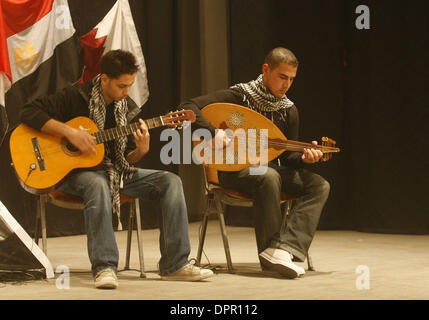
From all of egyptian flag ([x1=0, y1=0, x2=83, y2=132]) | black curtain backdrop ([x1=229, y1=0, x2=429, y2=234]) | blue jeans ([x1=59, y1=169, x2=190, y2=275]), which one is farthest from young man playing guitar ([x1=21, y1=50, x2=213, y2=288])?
black curtain backdrop ([x1=229, y1=0, x2=429, y2=234])

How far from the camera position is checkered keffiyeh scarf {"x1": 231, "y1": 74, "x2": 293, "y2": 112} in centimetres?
336

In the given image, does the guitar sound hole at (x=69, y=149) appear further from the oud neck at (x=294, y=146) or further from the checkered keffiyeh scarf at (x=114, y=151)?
the oud neck at (x=294, y=146)

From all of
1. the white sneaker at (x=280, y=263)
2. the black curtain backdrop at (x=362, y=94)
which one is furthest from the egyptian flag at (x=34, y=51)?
the white sneaker at (x=280, y=263)

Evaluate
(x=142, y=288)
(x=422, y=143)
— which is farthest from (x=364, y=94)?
(x=142, y=288)

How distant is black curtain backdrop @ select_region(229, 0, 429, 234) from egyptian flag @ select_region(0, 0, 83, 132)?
148 centimetres

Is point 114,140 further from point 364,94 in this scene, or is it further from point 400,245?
point 364,94

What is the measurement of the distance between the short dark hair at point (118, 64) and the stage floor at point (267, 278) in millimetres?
942

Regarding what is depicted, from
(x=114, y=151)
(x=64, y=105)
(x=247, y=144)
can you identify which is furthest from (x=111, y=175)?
(x=247, y=144)

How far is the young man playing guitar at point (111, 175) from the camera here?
2.91 m

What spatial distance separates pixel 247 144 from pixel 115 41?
229 centimetres

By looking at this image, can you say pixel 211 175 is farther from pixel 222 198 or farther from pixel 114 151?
pixel 114 151

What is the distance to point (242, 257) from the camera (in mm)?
→ 3916

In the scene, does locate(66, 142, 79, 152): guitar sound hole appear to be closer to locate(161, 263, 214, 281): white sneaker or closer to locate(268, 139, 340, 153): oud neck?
locate(161, 263, 214, 281): white sneaker

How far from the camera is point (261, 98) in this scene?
3.36m
